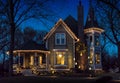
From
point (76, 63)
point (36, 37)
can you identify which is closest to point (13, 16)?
point (76, 63)

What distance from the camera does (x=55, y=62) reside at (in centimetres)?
6009

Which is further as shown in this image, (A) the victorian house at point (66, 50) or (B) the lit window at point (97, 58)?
(B) the lit window at point (97, 58)

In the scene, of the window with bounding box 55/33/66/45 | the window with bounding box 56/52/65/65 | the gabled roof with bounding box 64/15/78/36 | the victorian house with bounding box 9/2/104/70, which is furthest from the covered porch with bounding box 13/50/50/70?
the gabled roof with bounding box 64/15/78/36

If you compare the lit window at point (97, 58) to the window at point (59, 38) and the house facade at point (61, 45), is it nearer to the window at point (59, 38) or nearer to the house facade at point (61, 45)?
the house facade at point (61, 45)

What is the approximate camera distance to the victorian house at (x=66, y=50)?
6009 cm

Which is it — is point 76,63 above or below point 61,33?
below

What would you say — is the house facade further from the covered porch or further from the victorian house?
the covered porch

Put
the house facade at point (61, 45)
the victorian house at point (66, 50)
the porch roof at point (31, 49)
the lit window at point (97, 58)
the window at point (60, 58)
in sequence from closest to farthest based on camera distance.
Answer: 1. the porch roof at point (31, 49)
2. the victorian house at point (66, 50)
3. the window at point (60, 58)
4. the house facade at point (61, 45)
5. the lit window at point (97, 58)

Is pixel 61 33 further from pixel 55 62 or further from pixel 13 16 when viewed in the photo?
pixel 13 16

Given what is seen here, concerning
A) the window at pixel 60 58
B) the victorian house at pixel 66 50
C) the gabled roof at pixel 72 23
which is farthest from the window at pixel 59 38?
the gabled roof at pixel 72 23

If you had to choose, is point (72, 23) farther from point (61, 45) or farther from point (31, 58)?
point (31, 58)

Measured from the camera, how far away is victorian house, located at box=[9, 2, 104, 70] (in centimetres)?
6009

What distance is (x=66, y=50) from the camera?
60844 mm

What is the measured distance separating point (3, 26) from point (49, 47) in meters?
8.47
